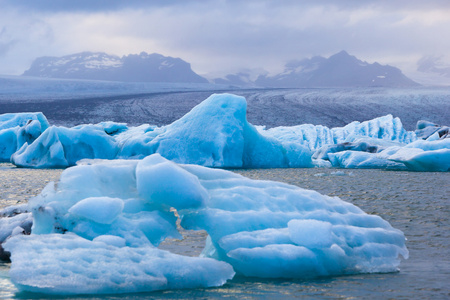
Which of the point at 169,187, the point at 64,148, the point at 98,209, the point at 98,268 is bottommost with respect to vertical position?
the point at 64,148

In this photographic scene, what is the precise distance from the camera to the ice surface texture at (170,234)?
3229 mm

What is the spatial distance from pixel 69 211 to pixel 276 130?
54.5ft

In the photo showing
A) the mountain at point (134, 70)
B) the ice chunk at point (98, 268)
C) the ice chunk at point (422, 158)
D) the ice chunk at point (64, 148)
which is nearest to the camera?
the ice chunk at point (98, 268)

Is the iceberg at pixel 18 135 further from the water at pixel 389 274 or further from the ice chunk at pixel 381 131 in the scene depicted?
the ice chunk at pixel 381 131

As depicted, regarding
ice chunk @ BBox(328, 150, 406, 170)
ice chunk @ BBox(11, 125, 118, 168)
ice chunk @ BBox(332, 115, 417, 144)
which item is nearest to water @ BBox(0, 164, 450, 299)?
ice chunk @ BBox(328, 150, 406, 170)

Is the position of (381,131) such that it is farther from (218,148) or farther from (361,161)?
(218,148)

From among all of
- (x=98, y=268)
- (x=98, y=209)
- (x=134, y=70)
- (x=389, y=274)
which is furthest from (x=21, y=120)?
(x=134, y=70)

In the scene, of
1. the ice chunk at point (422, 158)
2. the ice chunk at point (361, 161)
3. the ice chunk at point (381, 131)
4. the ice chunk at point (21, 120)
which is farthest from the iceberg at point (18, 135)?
the ice chunk at point (381, 131)

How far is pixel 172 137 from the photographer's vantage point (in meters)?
13.6

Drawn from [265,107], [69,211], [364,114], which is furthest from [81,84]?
[69,211]

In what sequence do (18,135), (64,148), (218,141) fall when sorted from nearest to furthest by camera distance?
(218,141) < (64,148) < (18,135)

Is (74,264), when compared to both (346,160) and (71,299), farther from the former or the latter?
(346,160)

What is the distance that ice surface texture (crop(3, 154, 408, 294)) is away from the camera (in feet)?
10.6

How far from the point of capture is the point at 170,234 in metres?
3.74
